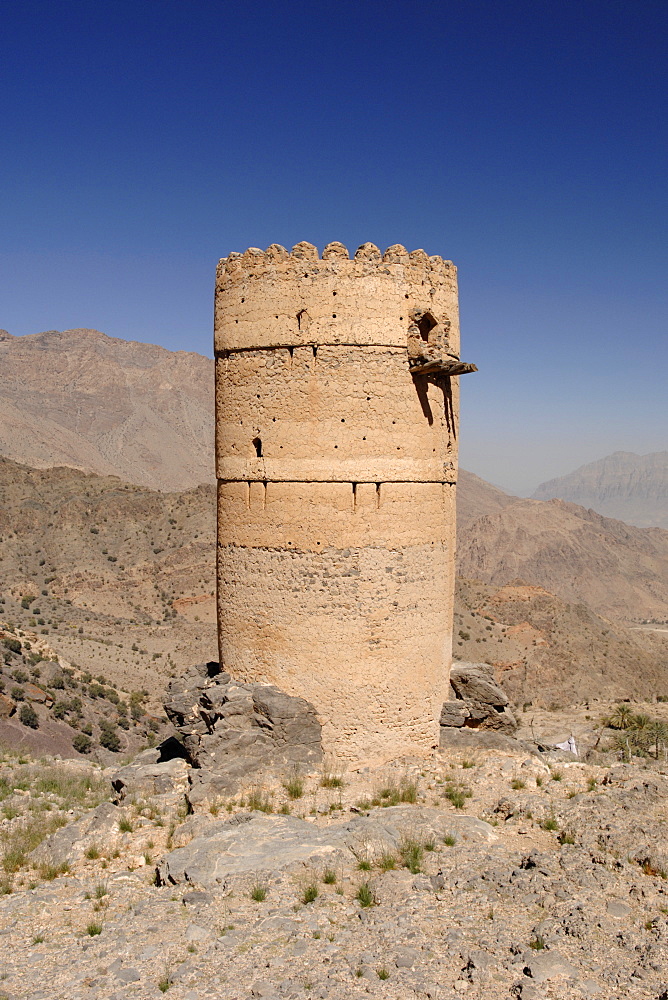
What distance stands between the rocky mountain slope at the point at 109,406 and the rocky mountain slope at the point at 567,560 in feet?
140

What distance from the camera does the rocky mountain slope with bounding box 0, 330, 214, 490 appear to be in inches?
3799

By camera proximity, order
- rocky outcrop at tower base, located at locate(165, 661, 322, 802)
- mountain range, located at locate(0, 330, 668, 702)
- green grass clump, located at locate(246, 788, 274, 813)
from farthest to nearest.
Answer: mountain range, located at locate(0, 330, 668, 702), rocky outcrop at tower base, located at locate(165, 661, 322, 802), green grass clump, located at locate(246, 788, 274, 813)

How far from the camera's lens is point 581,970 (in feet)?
15.4

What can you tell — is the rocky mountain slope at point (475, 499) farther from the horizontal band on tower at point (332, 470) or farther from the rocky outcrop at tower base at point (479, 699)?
the horizontal band on tower at point (332, 470)

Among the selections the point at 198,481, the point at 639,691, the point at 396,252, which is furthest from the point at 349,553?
the point at 198,481

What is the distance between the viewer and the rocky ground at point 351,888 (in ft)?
15.7

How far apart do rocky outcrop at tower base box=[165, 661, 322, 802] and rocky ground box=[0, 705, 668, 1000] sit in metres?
0.27

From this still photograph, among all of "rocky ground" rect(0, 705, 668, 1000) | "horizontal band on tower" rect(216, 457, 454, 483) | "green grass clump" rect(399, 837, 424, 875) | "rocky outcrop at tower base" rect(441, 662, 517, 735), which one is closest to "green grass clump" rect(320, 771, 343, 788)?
"rocky ground" rect(0, 705, 668, 1000)

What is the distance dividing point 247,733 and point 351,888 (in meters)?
3.12

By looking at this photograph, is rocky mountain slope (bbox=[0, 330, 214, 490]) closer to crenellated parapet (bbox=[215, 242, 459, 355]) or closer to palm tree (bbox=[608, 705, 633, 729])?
palm tree (bbox=[608, 705, 633, 729])

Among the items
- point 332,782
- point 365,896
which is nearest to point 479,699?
point 332,782

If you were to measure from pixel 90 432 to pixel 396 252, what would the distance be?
106 metres

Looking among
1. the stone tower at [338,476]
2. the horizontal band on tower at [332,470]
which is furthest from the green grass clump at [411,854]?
the horizontal band on tower at [332,470]

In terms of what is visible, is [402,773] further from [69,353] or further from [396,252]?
[69,353]
